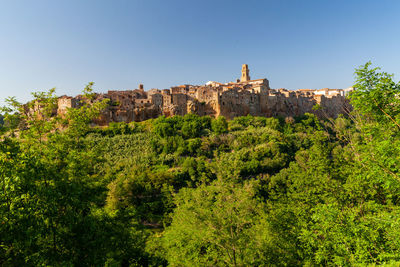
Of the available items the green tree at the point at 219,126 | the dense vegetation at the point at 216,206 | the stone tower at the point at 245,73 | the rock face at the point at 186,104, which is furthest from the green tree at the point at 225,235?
the stone tower at the point at 245,73

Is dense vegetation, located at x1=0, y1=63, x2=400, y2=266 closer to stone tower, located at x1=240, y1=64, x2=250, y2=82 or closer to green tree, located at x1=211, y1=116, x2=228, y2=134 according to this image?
green tree, located at x1=211, y1=116, x2=228, y2=134

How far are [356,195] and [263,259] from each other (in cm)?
525

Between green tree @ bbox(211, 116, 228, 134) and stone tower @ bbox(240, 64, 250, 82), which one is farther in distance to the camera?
stone tower @ bbox(240, 64, 250, 82)

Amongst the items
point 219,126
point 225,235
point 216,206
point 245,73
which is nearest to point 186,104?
point 219,126

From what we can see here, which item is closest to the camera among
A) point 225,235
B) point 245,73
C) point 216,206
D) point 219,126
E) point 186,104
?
point 225,235

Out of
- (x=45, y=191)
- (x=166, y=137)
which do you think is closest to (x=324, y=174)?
(x=45, y=191)

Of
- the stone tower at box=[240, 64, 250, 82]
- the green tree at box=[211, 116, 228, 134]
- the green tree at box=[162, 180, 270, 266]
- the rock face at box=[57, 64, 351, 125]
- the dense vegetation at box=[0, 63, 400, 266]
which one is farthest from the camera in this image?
the stone tower at box=[240, 64, 250, 82]

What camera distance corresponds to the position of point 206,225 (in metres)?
9.16

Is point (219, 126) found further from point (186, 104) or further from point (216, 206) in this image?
point (216, 206)

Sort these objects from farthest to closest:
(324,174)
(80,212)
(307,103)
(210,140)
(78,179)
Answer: (307,103)
(210,140)
(324,174)
(78,179)
(80,212)

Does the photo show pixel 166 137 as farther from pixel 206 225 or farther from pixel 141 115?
pixel 206 225

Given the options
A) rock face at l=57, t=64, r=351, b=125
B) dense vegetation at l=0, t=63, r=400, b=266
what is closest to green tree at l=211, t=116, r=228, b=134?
rock face at l=57, t=64, r=351, b=125

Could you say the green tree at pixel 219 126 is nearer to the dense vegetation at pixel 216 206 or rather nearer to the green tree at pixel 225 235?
the dense vegetation at pixel 216 206

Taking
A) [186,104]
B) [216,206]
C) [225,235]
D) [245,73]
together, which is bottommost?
[225,235]
